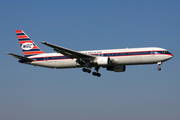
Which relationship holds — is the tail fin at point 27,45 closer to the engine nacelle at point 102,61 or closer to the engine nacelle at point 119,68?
the engine nacelle at point 102,61

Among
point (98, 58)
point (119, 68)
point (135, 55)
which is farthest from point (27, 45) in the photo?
point (135, 55)

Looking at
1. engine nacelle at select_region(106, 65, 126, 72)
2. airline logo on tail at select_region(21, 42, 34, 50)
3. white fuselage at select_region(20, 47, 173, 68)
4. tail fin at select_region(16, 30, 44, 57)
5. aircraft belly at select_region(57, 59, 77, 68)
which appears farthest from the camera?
airline logo on tail at select_region(21, 42, 34, 50)

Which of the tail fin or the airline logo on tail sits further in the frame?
the airline logo on tail

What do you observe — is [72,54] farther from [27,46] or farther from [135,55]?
[27,46]

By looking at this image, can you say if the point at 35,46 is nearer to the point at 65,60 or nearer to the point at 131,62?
the point at 65,60

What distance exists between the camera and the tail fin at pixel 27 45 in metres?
59.5

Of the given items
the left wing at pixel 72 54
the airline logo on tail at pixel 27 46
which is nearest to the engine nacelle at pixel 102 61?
the left wing at pixel 72 54

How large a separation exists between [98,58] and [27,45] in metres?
16.7

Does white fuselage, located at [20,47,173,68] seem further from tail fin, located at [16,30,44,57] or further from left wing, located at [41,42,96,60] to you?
tail fin, located at [16,30,44,57]

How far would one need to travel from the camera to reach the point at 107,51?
53125 millimetres

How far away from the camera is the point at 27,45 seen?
60906 mm

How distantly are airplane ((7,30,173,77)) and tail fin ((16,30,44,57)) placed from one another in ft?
5.57

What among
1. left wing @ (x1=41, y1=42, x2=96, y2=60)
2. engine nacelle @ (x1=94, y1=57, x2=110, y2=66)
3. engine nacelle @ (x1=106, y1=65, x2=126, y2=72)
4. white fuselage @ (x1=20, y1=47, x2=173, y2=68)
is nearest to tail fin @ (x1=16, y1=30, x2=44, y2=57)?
left wing @ (x1=41, y1=42, x2=96, y2=60)

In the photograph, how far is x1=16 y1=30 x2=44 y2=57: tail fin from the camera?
2343 inches
